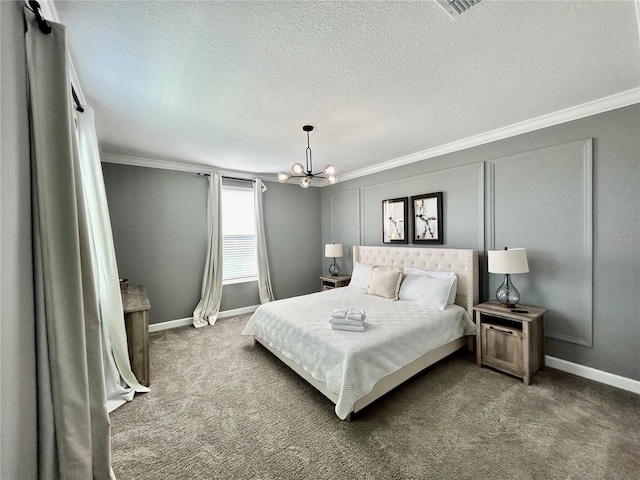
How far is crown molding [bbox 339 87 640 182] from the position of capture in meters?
2.34

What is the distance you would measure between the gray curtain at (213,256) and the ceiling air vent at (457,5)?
155 inches

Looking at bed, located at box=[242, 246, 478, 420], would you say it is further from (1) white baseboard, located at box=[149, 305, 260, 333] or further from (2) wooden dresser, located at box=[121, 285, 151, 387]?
(1) white baseboard, located at box=[149, 305, 260, 333]

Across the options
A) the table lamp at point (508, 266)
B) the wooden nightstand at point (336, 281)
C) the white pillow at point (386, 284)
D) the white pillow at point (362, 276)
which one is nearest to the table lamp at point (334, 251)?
the wooden nightstand at point (336, 281)

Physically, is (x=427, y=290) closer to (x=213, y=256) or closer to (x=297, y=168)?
(x=297, y=168)

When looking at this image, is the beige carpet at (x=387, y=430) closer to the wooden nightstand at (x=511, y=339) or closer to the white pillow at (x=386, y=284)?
the wooden nightstand at (x=511, y=339)

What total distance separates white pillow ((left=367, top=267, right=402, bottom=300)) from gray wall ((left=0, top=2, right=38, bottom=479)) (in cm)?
326

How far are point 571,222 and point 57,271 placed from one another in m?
3.98

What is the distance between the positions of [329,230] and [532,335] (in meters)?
3.90

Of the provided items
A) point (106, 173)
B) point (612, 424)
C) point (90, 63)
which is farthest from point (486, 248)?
point (106, 173)

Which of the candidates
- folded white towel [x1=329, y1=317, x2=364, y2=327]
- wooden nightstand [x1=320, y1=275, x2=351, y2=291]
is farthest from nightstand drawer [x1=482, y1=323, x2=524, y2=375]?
wooden nightstand [x1=320, y1=275, x2=351, y2=291]

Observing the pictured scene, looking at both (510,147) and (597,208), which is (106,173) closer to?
(510,147)

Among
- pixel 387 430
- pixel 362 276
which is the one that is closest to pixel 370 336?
pixel 387 430

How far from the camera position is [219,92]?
2.18m

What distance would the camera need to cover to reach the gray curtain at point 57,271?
41.7 inches
